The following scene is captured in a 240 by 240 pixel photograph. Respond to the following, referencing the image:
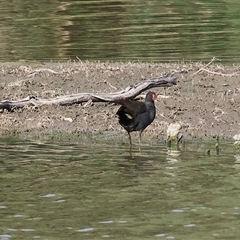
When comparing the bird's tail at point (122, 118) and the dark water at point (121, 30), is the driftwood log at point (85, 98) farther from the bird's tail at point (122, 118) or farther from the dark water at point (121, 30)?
the dark water at point (121, 30)

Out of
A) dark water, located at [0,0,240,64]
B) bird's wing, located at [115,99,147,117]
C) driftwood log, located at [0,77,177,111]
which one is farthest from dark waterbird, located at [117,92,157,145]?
dark water, located at [0,0,240,64]

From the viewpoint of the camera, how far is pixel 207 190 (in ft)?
30.8

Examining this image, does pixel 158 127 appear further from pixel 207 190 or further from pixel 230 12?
pixel 230 12

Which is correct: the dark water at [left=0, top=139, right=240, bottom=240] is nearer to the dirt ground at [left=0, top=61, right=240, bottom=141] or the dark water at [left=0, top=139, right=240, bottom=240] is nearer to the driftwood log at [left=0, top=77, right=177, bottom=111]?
the dirt ground at [left=0, top=61, right=240, bottom=141]

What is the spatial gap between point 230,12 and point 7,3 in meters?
8.87

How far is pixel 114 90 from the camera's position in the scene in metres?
14.2

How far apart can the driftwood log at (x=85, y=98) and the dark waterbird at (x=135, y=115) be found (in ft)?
3.23

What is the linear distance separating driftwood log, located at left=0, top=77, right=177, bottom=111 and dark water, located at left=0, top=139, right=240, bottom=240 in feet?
4.02

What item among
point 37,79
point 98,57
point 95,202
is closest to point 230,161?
point 95,202

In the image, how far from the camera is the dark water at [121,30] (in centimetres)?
1955

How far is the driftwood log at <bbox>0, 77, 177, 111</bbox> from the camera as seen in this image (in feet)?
43.1

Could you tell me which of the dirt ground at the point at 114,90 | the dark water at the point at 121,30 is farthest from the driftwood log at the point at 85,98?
the dark water at the point at 121,30

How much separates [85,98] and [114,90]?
91cm

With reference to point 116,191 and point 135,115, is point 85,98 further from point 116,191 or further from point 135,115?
point 116,191
